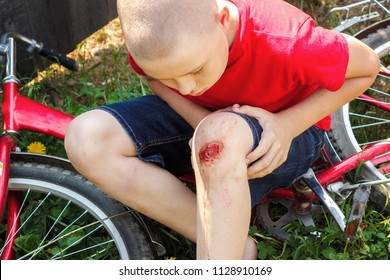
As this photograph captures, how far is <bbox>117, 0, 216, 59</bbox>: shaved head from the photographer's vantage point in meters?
1.37

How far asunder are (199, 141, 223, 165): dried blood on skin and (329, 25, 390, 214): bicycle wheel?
0.71 metres

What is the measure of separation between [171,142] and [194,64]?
457mm

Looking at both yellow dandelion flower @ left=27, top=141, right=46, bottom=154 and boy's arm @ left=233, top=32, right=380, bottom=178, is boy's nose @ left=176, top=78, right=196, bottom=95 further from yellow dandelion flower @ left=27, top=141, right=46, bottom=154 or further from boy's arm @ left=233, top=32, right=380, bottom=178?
yellow dandelion flower @ left=27, top=141, right=46, bottom=154

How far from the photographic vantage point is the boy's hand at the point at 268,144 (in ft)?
5.18

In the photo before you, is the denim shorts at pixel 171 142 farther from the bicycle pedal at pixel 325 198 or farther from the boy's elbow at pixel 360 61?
the boy's elbow at pixel 360 61

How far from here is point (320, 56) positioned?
1.57 meters

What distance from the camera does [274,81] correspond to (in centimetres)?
166

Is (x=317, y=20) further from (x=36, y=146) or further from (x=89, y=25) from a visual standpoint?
(x=36, y=146)

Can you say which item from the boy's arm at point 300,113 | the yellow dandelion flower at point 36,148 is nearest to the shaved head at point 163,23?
the boy's arm at point 300,113

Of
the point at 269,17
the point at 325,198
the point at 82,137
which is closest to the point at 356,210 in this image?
the point at 325,198

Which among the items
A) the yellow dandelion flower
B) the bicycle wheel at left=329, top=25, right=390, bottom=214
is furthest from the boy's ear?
the yellow dandelion flower

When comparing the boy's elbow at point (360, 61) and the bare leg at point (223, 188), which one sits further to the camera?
the boy's elbow at point (360, 61)

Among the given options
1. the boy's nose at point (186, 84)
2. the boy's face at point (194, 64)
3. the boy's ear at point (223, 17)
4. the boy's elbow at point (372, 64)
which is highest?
the boy's ear at point (223, 17)

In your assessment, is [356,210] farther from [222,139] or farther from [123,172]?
[123,172]
